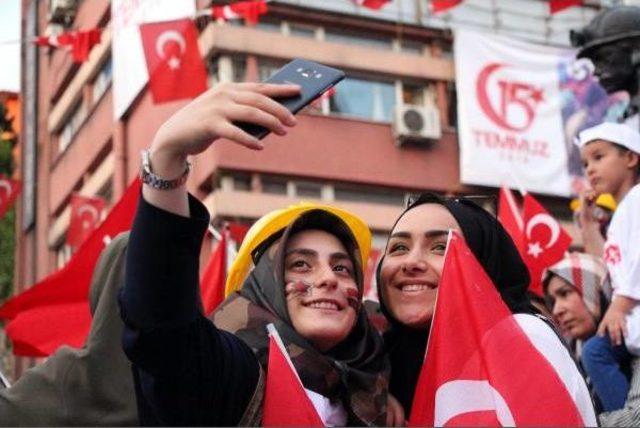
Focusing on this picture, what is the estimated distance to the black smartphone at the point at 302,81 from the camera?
91.6 inches

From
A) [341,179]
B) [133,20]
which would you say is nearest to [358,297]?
[133,20]

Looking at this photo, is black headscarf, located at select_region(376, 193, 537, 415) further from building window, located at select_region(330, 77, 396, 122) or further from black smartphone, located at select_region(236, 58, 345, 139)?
building window, located at select_region(330, 77, 396, 122)

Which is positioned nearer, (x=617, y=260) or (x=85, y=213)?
(x=617, y=260)

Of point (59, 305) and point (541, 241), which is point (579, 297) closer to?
point (541, 241)

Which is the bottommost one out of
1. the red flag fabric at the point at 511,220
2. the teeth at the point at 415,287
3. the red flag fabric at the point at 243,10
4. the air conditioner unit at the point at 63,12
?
the teeth at the point at 415,287

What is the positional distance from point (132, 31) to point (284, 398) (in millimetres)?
11760

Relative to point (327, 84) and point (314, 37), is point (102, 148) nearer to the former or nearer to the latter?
point (314, 37)

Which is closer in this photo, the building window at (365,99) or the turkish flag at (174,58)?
the turkish flag at (174,58)

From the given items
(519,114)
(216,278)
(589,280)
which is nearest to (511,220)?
(216,278)

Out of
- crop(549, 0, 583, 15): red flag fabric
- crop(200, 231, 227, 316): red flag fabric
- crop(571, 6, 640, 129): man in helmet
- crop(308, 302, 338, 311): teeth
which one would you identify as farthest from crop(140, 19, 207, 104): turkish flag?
crop(308, 302, 338, 311): teeth

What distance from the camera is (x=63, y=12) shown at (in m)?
24.0

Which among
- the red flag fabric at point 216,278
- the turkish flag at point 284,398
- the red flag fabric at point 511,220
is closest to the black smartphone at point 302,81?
the turkish flag at point 284,398

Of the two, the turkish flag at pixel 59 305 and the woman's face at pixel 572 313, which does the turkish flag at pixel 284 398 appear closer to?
the woman's face at pixel 572 313

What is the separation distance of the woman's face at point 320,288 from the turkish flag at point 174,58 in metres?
8.73
